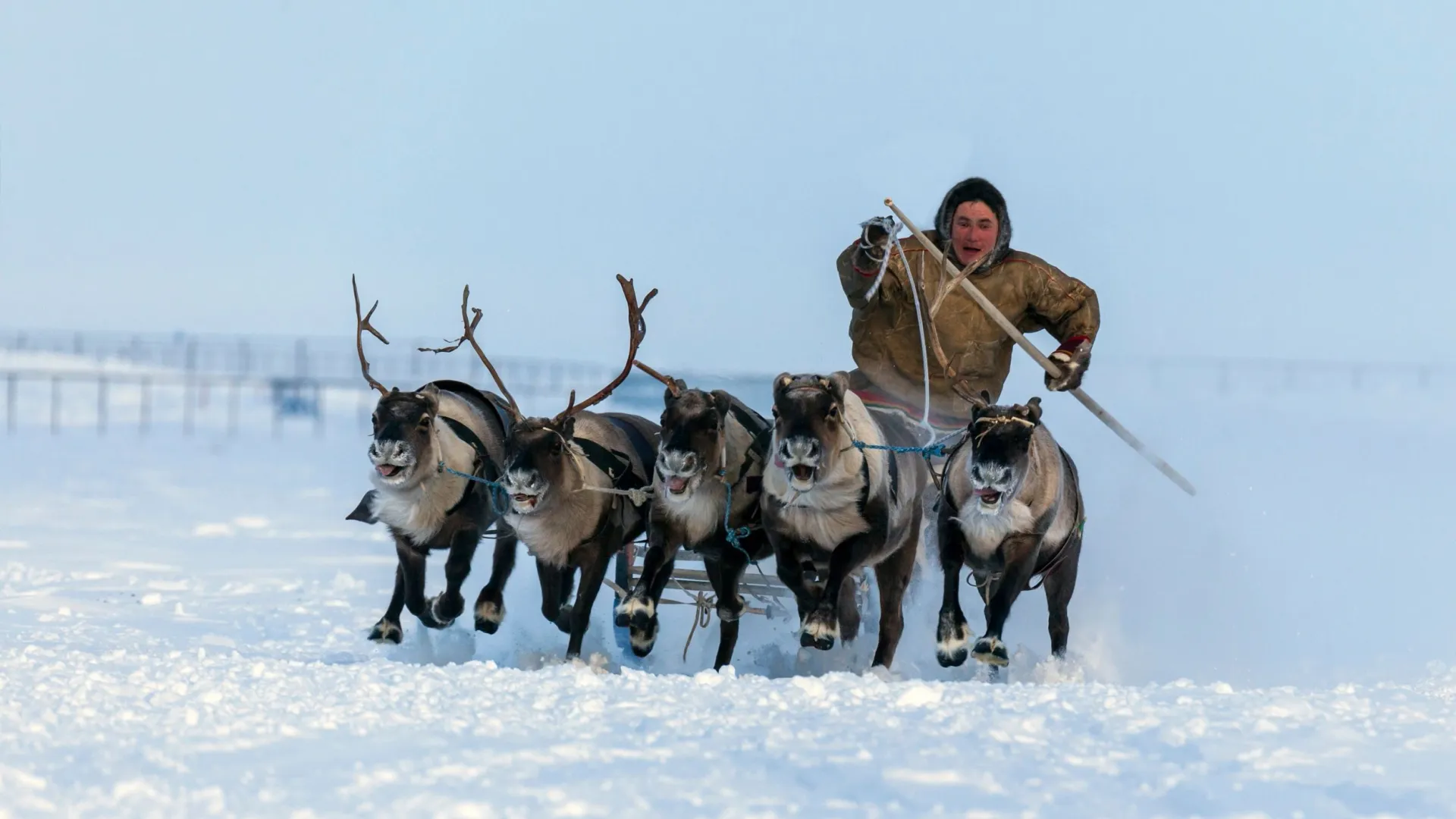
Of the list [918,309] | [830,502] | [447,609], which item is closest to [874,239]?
[918,309]

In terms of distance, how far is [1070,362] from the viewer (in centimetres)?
1047

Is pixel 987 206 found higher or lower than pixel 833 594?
higher

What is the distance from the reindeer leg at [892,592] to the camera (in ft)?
33.2

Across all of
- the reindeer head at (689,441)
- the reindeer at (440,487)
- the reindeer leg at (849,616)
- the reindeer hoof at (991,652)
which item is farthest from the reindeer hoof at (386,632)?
the reindeer hoof at (991,652)

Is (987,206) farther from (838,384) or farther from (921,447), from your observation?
(838,384)

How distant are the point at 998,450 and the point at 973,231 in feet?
7.13

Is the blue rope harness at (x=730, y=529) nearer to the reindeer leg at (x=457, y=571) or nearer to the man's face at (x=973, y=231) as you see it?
the reindeer leg at (x=457, y=571)

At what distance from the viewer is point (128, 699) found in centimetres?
848

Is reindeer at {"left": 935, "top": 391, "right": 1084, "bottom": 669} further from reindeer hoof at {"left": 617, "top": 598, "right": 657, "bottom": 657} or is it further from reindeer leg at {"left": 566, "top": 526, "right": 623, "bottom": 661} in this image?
reindeer leg at {"left": 566, "top": 526, "right": 623, "bottom": 661}

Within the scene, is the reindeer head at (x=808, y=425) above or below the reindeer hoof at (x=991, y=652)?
above

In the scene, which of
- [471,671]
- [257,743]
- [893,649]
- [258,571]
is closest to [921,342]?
[893,649]

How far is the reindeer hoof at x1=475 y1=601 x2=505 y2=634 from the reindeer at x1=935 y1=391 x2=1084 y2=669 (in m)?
2.45

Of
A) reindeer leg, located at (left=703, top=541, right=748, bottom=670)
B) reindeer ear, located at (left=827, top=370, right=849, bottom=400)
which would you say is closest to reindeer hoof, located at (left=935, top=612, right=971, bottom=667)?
reindeer ear, located at (left=827, top=370, right=849, bottom=400)

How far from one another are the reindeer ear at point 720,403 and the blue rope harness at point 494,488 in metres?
1.49
